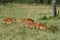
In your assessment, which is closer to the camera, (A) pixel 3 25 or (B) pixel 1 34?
(B) pixel 1 34

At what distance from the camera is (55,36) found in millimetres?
10055

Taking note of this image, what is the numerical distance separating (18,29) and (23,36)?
1443mm

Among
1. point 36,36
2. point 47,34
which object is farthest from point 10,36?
point 47,34

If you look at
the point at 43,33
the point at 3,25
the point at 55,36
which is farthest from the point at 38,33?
the point at 3,25

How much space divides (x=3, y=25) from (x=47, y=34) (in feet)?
9.38

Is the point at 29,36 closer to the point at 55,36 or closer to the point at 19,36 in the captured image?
the point at 19,36

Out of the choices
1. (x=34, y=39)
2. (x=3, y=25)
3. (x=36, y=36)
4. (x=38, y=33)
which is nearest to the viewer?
(x=34, y=39)

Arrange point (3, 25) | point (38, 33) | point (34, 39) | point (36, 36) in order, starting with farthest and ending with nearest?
point (3, 25) → point (38, 33) → point (36, 36) → point (34, 39)

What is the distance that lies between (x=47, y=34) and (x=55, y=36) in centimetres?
53

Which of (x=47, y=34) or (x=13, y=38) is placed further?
(x=47, y=34)

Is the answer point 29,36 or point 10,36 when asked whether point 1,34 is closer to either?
point 10,36

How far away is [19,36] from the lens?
9.70m

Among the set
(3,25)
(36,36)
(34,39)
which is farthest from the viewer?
(3,25)

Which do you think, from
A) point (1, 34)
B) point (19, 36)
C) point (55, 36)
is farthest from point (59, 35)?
point (1, 34)
